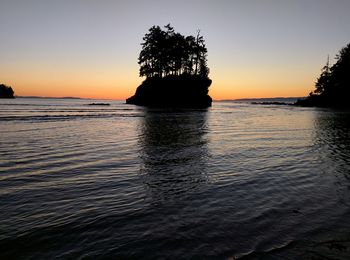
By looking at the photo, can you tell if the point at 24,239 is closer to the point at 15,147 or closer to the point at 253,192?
the point at 253,192

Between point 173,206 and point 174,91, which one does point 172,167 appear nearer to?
point 173,206

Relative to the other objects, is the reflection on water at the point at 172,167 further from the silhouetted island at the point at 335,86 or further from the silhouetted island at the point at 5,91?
the silhouetted island at the point at 5,91

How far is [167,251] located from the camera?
3939 mm

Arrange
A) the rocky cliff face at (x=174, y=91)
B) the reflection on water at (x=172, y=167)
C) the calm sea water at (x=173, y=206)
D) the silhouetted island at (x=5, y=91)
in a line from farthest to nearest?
the silhouetted island at (x=5, y=91) → the rocky cliff face at (x=174, y=91) → the reflection on water at (x=172, y=167) → the calm sea water at (x=173, y=206)

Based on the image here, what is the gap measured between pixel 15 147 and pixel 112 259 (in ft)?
38.8

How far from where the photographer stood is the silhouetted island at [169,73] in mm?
81938

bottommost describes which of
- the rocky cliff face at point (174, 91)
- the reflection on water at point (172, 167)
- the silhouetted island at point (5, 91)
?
the reflection on water at point (172, 167)

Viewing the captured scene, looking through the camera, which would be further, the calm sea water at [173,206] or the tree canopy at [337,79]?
the tree canopy at [337,79]

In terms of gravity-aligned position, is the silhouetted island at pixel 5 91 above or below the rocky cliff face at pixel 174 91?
above

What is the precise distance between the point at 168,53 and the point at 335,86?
201 feet

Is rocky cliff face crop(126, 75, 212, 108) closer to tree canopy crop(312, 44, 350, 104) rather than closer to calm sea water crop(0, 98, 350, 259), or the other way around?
tree canopy crop(312, 44, 350, 104)

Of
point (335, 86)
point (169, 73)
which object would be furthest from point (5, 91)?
point (335, 86)

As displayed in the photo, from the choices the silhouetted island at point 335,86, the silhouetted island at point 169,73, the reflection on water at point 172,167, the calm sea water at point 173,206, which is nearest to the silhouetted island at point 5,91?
the silhouetted island at point 169,73

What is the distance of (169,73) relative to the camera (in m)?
88.4
